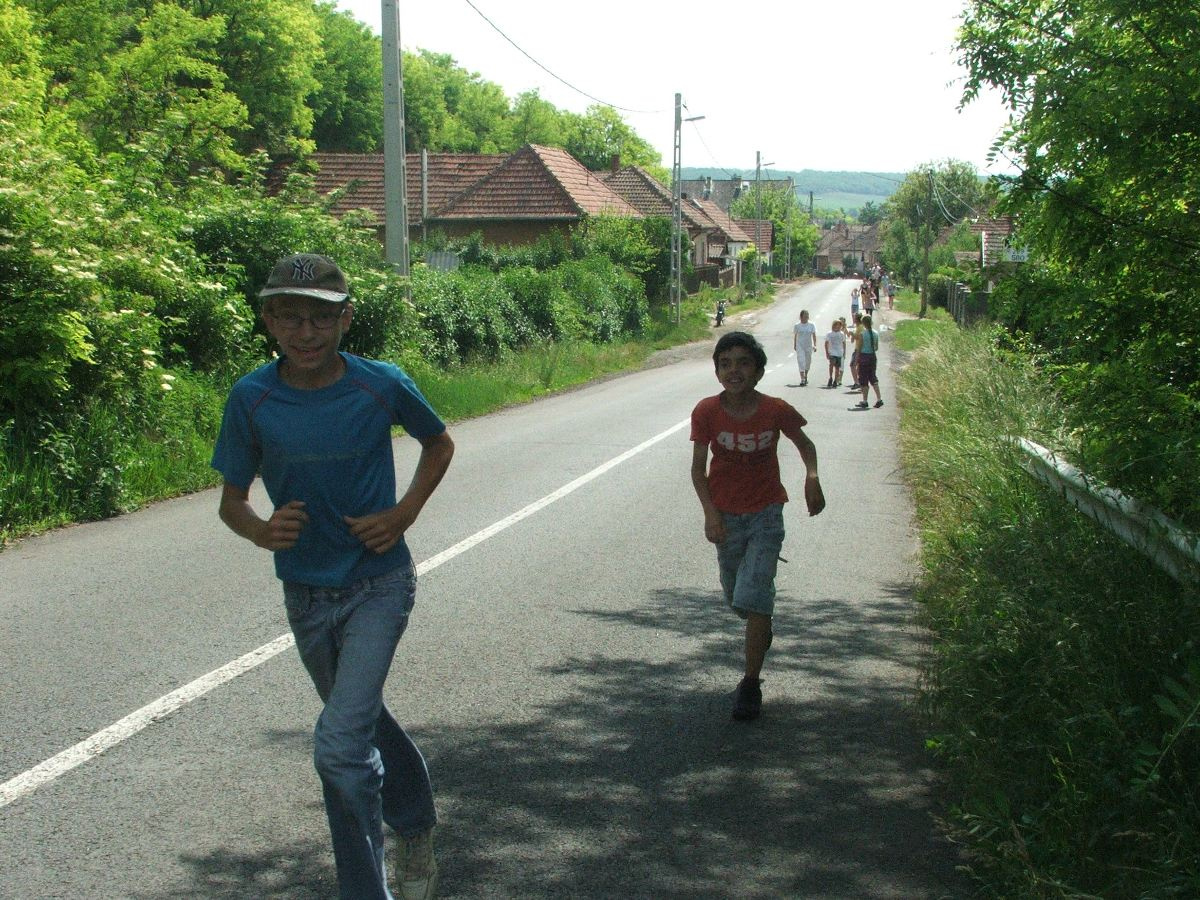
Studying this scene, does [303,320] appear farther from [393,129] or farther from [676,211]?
[676,211]

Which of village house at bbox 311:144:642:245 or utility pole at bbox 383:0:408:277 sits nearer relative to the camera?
utility pole at bbox 383:0:408:277

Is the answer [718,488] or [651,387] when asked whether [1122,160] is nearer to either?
[718,488]

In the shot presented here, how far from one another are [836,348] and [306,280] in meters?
25.5

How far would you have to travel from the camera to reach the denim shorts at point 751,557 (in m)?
5.64

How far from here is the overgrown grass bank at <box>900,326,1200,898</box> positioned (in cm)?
363

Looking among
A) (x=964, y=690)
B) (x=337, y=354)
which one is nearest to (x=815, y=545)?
(x=964, y=690)

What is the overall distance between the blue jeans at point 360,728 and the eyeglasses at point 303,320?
0.72m

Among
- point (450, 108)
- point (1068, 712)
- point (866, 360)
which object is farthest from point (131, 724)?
point (450, 108)

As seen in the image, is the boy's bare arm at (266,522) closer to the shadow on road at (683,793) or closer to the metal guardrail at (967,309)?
the shadow on road at (683,793)

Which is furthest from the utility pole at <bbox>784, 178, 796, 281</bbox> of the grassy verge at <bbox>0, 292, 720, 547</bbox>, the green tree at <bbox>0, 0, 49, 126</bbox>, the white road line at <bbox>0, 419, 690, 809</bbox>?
the white road line at <bbox>0, 419, 690, 809</bbox>

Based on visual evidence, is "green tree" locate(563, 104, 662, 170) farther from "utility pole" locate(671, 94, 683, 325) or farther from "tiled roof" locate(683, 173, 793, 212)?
"utility pole" locate(671, 94, 683, 325)

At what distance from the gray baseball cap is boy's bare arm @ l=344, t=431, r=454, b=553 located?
1.66 ft

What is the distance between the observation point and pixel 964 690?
511cm

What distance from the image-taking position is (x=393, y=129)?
62.0 ft
